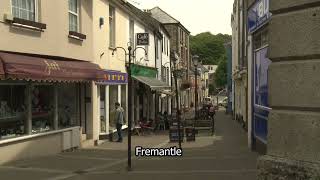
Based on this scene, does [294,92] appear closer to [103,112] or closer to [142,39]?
[103,112]

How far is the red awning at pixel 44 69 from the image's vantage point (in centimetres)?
1291

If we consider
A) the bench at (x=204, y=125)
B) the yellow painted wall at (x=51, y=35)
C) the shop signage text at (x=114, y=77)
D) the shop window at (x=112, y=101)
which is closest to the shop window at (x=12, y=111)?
the yellow painted wall at (x=51, y=35)

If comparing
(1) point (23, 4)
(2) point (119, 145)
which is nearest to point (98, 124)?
(2) point (119, 145)

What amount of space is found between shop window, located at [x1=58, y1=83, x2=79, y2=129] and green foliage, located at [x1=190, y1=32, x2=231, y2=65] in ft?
338

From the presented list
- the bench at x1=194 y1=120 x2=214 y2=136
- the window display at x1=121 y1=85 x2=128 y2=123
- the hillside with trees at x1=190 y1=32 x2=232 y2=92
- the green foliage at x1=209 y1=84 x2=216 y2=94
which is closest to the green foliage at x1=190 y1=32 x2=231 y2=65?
the hillside with trees at x1=190 y1=32 x2=232 y2=92

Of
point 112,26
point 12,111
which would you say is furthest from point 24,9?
point 112,26

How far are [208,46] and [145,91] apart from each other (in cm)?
9596

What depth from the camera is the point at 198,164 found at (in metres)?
13.8

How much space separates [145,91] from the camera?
106 ft

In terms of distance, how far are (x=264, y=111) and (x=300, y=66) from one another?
Answer: 912 centimetres

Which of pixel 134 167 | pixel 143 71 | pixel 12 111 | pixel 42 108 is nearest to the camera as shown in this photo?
pixel 134 167

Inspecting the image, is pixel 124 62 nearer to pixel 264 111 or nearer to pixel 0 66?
pixel 264 111

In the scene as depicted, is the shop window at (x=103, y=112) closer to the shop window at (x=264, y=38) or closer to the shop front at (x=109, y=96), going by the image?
the shop front at (x=109, y=96)

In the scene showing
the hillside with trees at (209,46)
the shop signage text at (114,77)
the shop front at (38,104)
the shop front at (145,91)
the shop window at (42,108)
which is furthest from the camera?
the hillside with trees at (209,46)
